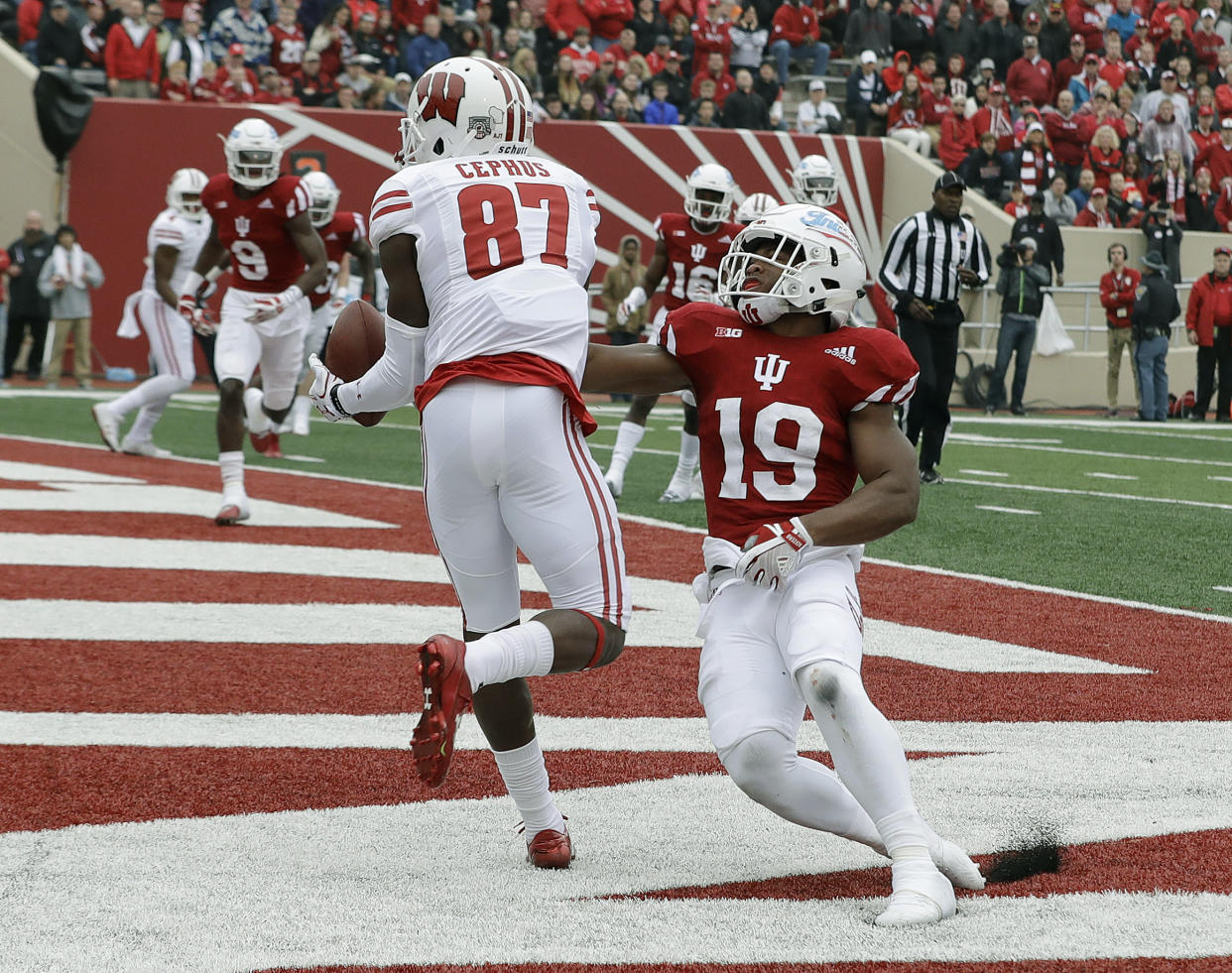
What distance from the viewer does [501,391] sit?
126 inches

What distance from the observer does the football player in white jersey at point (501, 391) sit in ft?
10.4

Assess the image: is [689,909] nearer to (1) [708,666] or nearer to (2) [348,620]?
(1) [708,666]

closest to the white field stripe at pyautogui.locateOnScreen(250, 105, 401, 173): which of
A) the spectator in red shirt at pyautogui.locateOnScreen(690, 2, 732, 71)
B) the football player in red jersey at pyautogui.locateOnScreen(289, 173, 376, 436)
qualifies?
the spectator in red shirt at pyautogui.locateOnScreen(690, 2, 732, 71)

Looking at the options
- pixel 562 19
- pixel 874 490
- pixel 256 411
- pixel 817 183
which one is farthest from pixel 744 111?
pixel 874 490

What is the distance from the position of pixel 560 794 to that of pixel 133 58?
17.4 metres

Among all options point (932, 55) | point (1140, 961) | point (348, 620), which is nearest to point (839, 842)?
point (1140, 961)

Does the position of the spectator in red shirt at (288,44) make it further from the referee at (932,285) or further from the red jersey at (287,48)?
the referee at (932,285)

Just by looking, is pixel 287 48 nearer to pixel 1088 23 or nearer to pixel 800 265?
pixel 1088 23

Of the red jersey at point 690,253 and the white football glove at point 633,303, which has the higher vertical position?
the red jersey at point 690,253

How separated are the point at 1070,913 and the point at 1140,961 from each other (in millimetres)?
228

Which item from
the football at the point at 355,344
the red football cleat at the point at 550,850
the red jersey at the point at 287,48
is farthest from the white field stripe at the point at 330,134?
the red football cleat at the point at 550,850

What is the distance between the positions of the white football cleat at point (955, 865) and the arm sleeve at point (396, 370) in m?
1.31

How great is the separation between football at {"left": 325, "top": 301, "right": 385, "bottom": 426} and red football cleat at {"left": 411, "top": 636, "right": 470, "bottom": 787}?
73 cm

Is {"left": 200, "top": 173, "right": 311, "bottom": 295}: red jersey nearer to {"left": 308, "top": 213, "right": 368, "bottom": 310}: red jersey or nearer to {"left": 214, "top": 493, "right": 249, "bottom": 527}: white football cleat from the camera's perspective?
{"left": 214, "top": 493, "right": 249, "bottom": 527}: white football cleat
